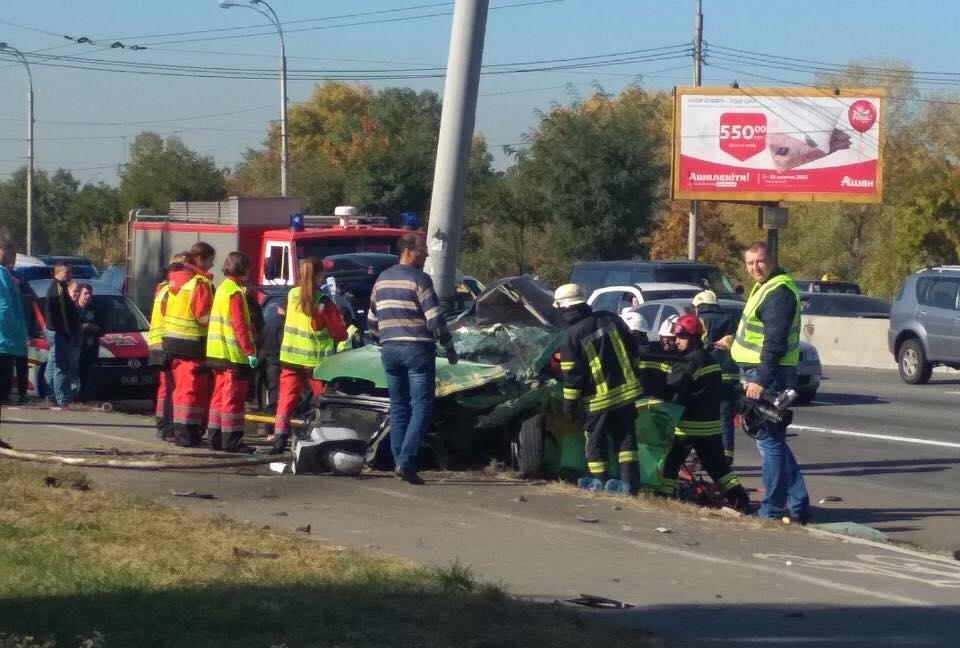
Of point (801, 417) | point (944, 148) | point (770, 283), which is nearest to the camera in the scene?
point (770, 283)

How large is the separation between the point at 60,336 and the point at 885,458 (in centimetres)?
903

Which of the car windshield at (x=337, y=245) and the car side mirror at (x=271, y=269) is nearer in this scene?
the car windshield at (x=337, y=245)

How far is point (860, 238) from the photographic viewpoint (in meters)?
61.4

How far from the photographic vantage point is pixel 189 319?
11445 mm

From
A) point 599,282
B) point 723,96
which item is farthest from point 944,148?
point 599,282

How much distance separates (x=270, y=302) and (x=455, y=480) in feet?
20.0

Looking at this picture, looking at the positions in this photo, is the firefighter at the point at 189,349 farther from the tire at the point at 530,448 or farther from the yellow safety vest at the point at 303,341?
the tire at the point at 530,448

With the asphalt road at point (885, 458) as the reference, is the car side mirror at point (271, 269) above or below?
above

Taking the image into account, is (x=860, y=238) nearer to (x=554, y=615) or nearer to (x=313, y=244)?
(x=313, y=244)

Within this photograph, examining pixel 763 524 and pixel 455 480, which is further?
pixel 455 480

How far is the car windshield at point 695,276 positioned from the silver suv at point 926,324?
3.06 metres

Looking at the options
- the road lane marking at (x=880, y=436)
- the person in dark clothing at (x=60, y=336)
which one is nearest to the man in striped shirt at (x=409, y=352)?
the person in dark clothing at (x=60, y=336)

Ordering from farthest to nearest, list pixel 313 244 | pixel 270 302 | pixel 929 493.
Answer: pixel 313 244 < pixel 270 302 < pixel 929 493

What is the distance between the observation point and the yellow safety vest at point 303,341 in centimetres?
1121
